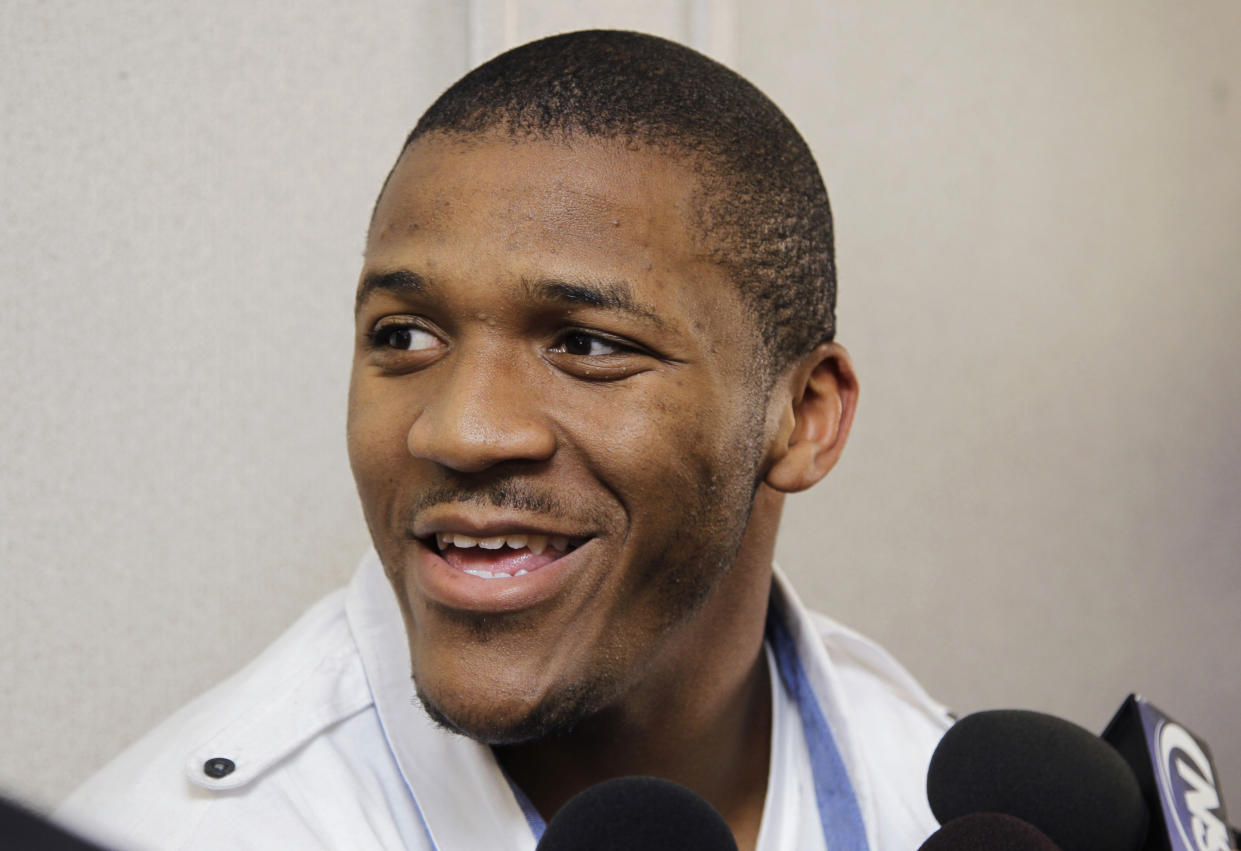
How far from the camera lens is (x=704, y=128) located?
1055 millimetres

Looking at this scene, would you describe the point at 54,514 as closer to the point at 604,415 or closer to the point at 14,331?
the point at 14,331

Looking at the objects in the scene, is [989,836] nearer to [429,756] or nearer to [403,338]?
[429,756]

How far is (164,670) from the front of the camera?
1530 mm

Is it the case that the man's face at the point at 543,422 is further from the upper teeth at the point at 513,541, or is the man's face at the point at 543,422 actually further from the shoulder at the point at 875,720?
the shoulder at the point at 875,720

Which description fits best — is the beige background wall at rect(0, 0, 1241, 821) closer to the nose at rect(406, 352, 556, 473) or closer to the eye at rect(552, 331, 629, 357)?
the nose at rect(406, 352, 556, 473)

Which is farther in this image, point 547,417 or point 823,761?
point 823,761

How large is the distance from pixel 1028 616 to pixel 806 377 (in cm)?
135

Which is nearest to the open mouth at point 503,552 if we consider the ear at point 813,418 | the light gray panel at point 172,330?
the ear at point 813,418

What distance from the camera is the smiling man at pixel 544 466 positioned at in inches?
36.9

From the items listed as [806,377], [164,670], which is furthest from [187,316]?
[806,377]

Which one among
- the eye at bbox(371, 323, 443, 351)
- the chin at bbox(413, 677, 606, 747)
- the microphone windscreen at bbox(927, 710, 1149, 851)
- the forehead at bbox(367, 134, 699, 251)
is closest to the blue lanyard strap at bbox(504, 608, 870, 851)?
the chin at bbox(413, 677, 606, 747)

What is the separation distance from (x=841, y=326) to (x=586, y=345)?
42.0 inches

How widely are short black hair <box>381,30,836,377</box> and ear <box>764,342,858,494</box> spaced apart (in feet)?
0.08

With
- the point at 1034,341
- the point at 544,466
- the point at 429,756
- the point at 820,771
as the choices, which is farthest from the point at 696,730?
the point at 1034,341
